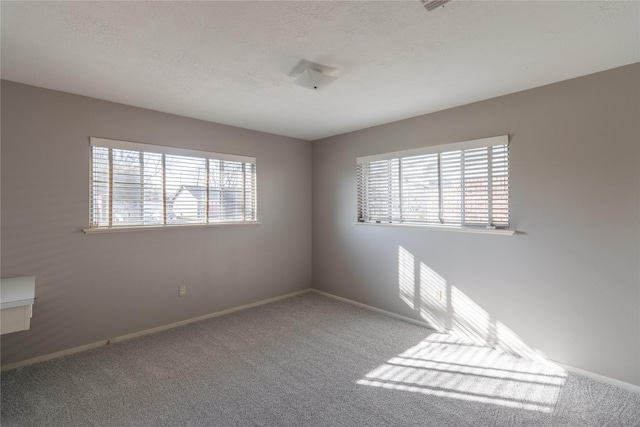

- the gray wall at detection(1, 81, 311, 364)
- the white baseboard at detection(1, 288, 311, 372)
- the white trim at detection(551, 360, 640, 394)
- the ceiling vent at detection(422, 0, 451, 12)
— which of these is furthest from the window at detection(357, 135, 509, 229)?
the white baseboard at detection(1, 288, 311, 372)

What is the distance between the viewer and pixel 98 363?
2.61 metres

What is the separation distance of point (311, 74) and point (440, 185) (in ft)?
6.23

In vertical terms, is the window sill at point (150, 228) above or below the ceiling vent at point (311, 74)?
below

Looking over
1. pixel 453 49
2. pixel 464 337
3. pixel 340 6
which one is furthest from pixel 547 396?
pixel 340 6

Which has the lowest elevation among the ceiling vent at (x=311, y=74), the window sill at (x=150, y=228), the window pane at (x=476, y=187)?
the window sill at (x=150, y=228)

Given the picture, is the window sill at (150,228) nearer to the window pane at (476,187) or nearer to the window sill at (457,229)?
the window sill at (457,229)

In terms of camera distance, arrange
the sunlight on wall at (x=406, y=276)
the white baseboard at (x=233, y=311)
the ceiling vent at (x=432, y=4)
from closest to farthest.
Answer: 1. the ceiling vent at (x=432, y=4)
2. the white baseboard at (x=233, y=311)
3. the sunlight on wall at (x=406, y=276)

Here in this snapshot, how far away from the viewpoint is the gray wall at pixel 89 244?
8.31 ft

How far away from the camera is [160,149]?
3.28m

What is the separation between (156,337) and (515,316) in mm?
3511

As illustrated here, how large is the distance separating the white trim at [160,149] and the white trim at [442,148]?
161cm

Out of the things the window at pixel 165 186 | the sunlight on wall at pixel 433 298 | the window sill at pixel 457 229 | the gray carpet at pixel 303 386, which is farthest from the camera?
the sunlight on wall at pixel 433 298

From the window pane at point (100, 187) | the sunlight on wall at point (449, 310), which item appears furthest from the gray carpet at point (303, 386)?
the window pane at point (100, 187)

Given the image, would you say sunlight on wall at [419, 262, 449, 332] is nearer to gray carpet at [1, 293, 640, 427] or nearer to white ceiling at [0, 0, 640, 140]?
gray carpet at [1, 293, 640, 427]
